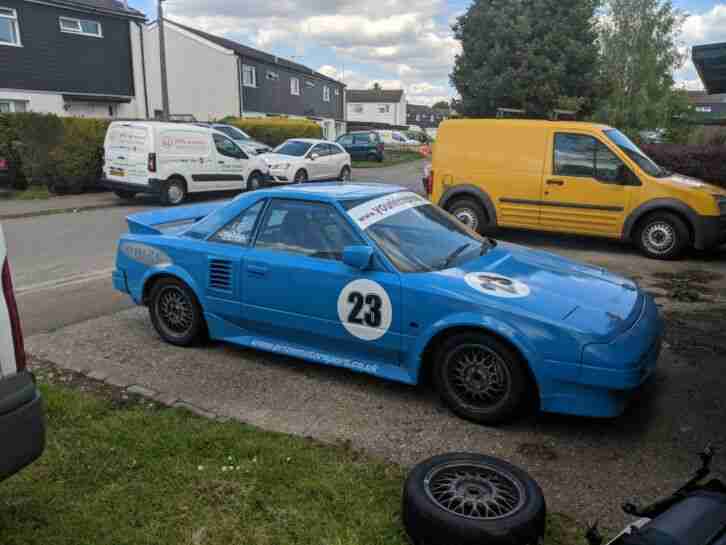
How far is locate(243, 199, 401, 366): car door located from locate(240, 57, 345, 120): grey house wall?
3299cm

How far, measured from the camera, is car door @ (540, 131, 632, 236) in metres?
9.23

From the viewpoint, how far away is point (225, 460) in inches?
136

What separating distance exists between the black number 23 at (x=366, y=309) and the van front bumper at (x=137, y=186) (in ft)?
37.6

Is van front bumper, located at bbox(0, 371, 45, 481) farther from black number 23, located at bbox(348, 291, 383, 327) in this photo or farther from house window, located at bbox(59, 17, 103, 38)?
house window, located at bbox(59, 17, 103, 38)

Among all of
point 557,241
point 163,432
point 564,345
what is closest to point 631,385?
point 564,345

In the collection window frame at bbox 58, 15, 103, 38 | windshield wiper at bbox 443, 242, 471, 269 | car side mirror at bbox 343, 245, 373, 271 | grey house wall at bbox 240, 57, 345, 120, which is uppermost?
window frame at bbox 58, 15, 103, 38

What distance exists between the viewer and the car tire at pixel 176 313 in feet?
16.8

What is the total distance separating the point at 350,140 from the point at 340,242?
27810mm

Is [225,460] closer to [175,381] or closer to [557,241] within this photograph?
[175,381]

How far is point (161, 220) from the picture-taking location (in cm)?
570

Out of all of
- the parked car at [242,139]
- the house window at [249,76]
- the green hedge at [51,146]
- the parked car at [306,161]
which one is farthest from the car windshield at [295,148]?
the house window at [249,76]

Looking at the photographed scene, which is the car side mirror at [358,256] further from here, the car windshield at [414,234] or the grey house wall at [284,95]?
the grey house wall at [284,95]

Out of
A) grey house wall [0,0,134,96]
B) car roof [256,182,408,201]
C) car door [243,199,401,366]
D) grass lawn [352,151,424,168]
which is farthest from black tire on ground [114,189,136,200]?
grass lawn [352,151,424,168]

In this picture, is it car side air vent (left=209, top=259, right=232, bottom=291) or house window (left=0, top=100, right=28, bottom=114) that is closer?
car side air vent (left=209, top=259, right=232, bottom=291)
